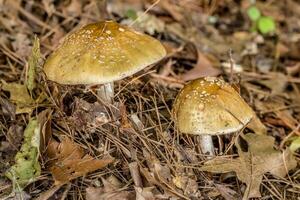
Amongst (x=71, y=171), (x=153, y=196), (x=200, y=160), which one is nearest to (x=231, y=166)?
(x=200, y=160)

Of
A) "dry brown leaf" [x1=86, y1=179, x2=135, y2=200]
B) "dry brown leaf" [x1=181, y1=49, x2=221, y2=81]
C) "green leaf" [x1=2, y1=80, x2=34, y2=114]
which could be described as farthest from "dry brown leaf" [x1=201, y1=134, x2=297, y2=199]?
"green leaf" [x1=2, y1=80, x2=34, y2=114]

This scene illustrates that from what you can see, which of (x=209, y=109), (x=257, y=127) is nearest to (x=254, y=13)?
(x=257, y=127)

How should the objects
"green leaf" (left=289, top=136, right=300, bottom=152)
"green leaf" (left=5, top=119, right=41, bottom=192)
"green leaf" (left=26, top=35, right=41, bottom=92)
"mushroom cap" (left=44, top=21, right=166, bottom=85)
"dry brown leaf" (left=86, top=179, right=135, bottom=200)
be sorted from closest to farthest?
"mushroom cap" (left=44, top=21, right=166, bottom=85) < "dry brown leaf" (left=86, top=179, right=135, bottom=200) < "green leaf" (left=5, top=119, right=41, bottom=192) < "green leaf" (left=26, top=35, right=41, bottom=92) < "green leaf" (left=289, top=136, right=300, bottom=152)

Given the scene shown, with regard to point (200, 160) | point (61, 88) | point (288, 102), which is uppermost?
point (61, 88)

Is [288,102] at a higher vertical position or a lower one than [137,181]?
lower

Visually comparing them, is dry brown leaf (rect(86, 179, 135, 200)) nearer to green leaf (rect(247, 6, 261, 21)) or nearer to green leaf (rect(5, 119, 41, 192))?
green leaf (rect(5, 119, 41, 192))

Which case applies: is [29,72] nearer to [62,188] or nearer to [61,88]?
[61,88]
